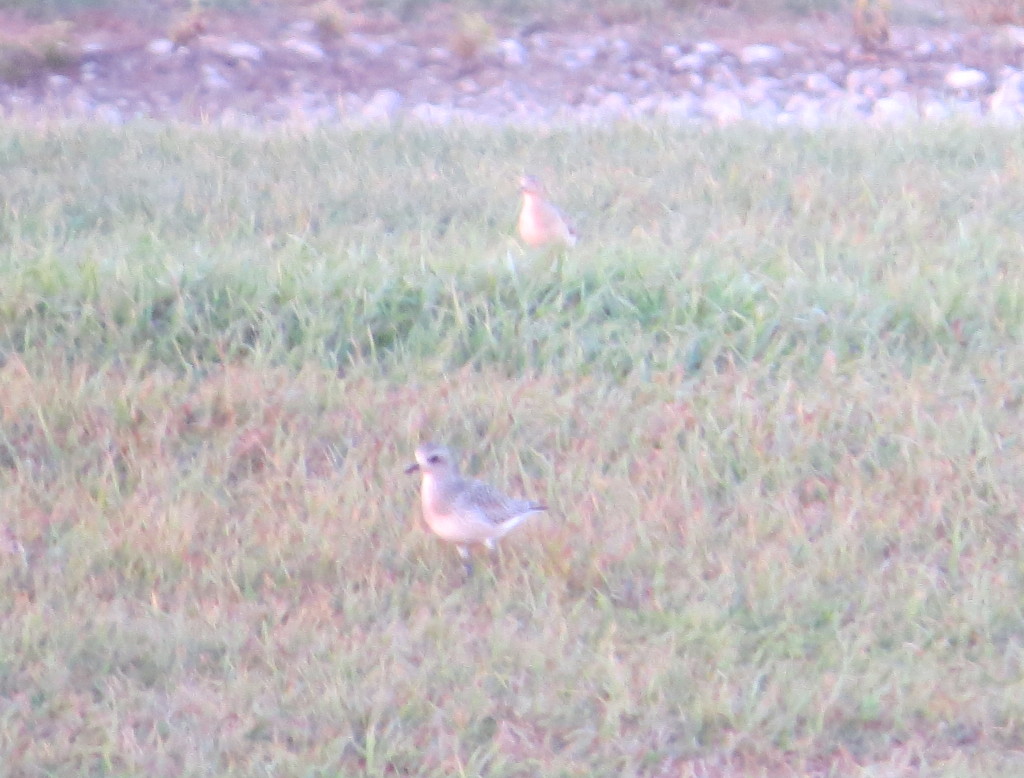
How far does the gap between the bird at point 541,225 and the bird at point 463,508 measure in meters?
2.19

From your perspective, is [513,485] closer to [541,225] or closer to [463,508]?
[463,508]

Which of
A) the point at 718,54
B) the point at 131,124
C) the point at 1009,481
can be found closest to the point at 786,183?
the point at 1009,481

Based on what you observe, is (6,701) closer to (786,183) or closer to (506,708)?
(506,708)

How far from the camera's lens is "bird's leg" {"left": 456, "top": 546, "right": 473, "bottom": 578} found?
440 centimetres

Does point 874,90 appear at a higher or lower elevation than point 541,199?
lower

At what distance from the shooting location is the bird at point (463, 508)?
4258mm

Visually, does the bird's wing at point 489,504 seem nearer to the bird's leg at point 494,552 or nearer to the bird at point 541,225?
the bird's leg at point 494,552

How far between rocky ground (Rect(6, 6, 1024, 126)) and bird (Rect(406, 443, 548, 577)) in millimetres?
7781

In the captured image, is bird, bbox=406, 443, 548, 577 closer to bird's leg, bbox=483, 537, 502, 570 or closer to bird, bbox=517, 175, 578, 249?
bird's leg, bbox=483, 537, 502, 570

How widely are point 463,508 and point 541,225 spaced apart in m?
2.55

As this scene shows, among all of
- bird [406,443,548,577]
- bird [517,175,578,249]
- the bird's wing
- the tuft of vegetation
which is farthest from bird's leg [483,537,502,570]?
the tuft of vegetation

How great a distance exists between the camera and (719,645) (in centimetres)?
395

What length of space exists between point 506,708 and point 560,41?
1184 centimetres

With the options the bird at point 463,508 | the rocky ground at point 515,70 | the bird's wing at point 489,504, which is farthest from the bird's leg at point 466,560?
the rocky ground at point 515,70
